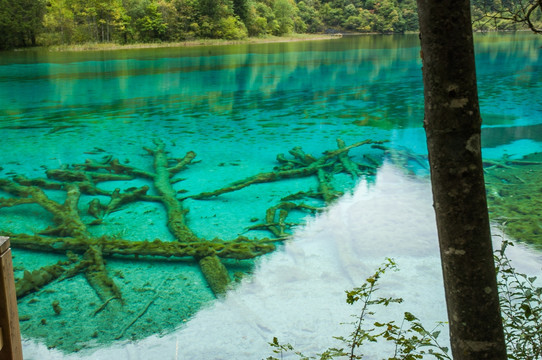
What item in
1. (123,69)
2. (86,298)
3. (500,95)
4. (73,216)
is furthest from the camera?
(123,69)

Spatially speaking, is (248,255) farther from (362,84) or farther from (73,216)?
(362,84)

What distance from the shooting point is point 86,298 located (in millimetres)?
4039

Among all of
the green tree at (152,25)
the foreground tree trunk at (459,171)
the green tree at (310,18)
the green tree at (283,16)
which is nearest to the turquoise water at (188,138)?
the foreground tree trunk at (459,171)

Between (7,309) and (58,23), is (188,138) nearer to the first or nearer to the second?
(7,309)

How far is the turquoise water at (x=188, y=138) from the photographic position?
4016 mm

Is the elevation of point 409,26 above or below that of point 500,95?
above

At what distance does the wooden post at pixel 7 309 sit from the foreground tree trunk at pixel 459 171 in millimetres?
1087

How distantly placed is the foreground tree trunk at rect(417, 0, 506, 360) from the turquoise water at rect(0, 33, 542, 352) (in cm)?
278

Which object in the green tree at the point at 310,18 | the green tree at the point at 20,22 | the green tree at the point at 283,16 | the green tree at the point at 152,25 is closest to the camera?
the green tree at the point at 20,22

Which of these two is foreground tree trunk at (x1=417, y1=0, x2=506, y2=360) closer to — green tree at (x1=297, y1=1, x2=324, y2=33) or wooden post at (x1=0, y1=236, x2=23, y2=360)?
wooden post at (x1=0, y1=236, x2=23, y2=360)

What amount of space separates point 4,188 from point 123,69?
1744 cm

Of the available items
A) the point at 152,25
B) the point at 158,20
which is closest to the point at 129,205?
the point at 152,25

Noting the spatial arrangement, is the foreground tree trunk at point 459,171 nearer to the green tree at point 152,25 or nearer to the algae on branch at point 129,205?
the algae on branch at point 129,205

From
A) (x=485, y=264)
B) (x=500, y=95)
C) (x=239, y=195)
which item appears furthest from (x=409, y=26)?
(x=485, y=264)
